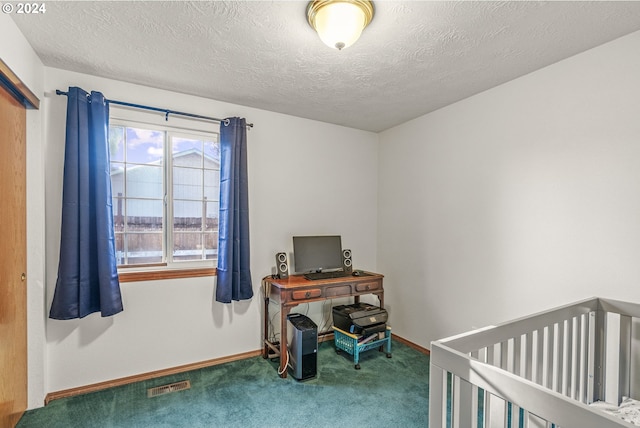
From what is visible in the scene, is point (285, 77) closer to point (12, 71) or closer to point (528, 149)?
point (12, 71)

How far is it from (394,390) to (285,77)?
8.51 ft

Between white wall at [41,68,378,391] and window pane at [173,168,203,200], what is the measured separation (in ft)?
1.62

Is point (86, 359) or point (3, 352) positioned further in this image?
point (86, 359)

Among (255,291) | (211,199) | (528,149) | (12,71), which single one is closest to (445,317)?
(528,149)

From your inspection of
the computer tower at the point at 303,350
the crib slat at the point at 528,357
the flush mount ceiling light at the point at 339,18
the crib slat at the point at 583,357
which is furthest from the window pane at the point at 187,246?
the crib slat at the point at 583,357

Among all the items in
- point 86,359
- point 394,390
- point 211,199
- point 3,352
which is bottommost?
point 394,390

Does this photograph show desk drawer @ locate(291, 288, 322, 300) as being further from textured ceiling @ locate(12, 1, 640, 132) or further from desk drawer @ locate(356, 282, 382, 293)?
textured ceiling @ locate(12, 1, 640, 132)

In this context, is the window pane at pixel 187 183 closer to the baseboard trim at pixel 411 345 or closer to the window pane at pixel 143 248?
the window pane at pixel 143 248

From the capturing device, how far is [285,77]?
2.42 metres

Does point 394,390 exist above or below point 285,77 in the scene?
below

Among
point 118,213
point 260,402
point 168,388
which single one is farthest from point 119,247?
point 260,402

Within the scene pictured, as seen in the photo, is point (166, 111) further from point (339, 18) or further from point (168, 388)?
point (168, 388)

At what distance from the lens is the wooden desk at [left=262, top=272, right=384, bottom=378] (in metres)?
2.69

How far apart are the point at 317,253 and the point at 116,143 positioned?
205 centimetres
